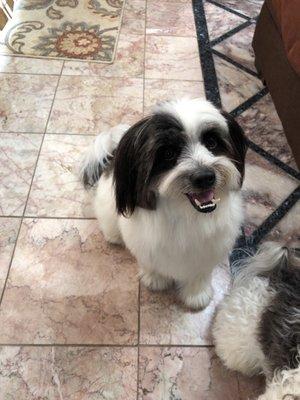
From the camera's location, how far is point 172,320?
1442 mm

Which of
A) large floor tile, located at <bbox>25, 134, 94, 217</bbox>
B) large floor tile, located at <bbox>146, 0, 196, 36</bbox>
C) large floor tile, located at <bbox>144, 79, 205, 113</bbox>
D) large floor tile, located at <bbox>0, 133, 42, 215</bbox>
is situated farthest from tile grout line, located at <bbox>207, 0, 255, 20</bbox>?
large floor tile, located at <bbox>0, 133, 42, 215</bbox>

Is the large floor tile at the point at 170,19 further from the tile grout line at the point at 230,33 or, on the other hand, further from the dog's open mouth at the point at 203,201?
the dog's open mouth at the point at 203,201

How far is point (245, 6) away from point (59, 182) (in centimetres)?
205

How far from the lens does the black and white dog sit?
96 cm

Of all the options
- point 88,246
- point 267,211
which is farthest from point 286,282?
point 88,246

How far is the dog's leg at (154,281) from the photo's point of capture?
4.77 ft

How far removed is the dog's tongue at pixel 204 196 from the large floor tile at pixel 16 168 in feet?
3.22

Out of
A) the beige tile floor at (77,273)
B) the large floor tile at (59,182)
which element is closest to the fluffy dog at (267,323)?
the beige tile floor at (77,273)

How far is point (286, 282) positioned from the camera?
3.68ft

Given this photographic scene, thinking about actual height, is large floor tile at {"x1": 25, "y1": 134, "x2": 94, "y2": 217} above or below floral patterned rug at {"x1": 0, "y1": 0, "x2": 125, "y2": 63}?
below

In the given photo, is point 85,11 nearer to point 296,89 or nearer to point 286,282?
point 296,89

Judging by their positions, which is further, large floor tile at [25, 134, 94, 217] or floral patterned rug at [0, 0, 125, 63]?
floral patterned rug at [0, 0, 125, 63]

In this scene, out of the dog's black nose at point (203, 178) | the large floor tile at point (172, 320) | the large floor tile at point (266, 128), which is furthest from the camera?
the large floor tile at point (266, 128)

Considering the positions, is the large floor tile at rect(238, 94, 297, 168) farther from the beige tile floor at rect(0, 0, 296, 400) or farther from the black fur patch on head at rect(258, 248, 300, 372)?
the black fur patch on head at rect(258, 248, 300, 372)
